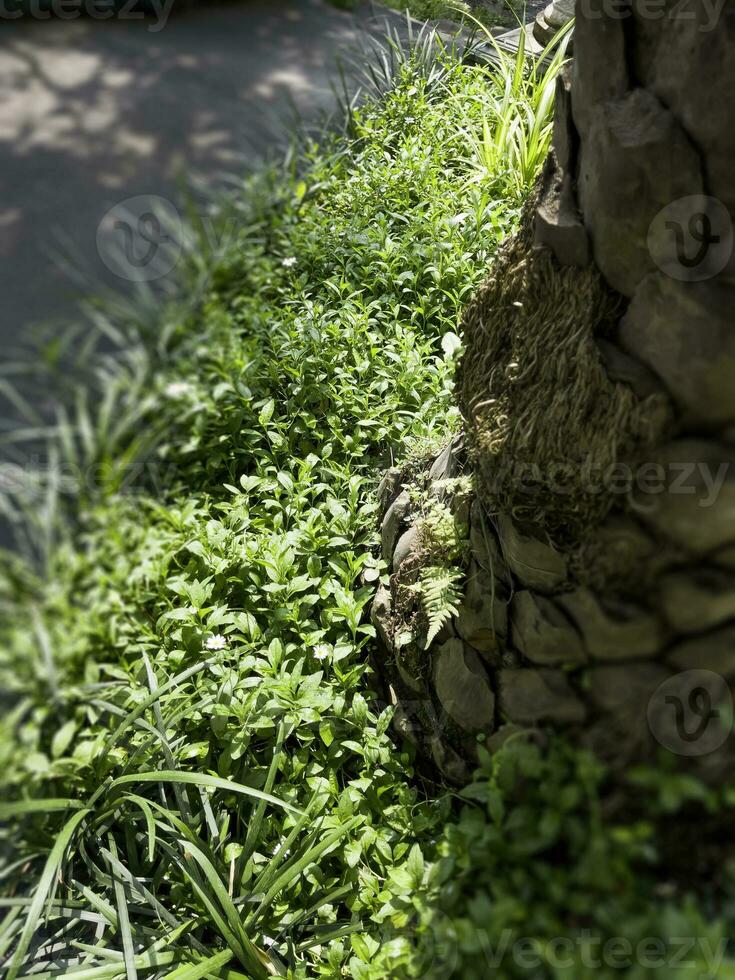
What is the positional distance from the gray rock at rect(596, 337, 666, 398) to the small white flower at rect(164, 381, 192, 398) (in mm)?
1643

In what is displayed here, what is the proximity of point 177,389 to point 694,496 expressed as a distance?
192 cm

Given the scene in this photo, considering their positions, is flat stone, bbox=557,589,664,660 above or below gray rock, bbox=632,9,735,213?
below

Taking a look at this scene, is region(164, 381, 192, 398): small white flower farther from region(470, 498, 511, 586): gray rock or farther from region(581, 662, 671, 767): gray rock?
region(581, 662, 671, 767): gray rock

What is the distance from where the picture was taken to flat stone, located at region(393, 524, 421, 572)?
2271mm

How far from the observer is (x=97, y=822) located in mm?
2080

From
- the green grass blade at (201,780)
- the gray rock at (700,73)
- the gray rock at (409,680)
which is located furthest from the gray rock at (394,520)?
the gray rock at (700,73)

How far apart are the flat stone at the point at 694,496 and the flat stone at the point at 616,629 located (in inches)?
Answer: 6.6

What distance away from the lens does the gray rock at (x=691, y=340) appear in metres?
1.29

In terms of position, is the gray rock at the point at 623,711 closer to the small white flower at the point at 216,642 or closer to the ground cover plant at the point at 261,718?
the ground cover plant at the point at 261,718

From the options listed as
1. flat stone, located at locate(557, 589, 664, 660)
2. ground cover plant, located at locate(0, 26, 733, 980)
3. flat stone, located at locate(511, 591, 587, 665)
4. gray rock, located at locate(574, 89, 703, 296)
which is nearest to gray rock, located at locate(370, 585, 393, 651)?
ground cover plant, located at locate(0, 26, 733, 980)

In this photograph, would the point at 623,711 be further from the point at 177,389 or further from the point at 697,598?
the point at 177,389

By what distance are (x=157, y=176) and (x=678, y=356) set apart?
68.8 inches

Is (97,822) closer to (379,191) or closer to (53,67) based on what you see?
(53,67)

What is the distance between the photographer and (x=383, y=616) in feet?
7.80
